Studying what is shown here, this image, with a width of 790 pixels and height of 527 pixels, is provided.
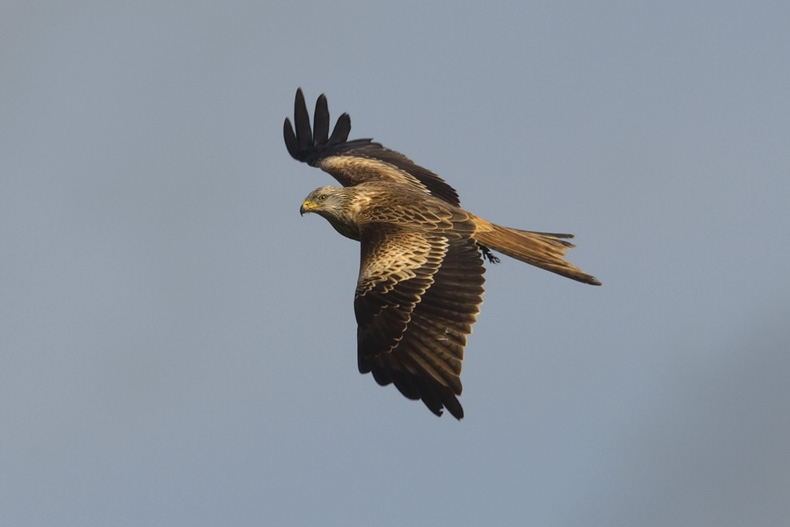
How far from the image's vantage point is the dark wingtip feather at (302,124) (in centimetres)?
2102

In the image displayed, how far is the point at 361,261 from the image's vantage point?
15.4 metres

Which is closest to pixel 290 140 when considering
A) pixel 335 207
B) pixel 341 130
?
pixel 341 130

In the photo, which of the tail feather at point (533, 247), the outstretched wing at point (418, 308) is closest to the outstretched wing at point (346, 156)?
the tail feather at point (533, 247)

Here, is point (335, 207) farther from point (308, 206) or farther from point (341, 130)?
point (341, 130)

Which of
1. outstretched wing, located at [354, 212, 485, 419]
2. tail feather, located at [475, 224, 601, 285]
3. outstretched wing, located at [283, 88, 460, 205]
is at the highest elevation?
outstretched wing, located at [283, 88, 460, 205]

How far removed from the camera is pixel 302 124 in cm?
2102

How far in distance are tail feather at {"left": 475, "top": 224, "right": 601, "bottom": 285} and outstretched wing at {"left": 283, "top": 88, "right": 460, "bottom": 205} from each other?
83.0 inches

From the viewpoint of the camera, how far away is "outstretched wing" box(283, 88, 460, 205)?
19.0m

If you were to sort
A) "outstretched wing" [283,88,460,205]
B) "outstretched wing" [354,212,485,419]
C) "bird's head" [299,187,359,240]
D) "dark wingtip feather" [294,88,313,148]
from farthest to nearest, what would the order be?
"dark wingtip feather" [294,88,313,148] < "outstretched wing" [283,88,460,205] < "bird's head" [299,187,359,240] < "outstretched wing" [354,212,485,419]

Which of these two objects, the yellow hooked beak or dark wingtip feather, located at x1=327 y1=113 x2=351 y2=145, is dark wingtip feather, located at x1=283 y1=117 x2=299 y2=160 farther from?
the yellow hooked beak

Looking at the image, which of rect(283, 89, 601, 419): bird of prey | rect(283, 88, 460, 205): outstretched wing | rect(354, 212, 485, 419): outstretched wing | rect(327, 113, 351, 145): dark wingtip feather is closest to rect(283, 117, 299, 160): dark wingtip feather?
rect(283, 88, 460, 205): outstretched wing

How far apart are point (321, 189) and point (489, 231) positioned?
7.43ft

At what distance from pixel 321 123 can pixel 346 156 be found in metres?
1.09

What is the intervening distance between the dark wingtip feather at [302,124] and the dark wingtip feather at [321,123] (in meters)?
0.09
